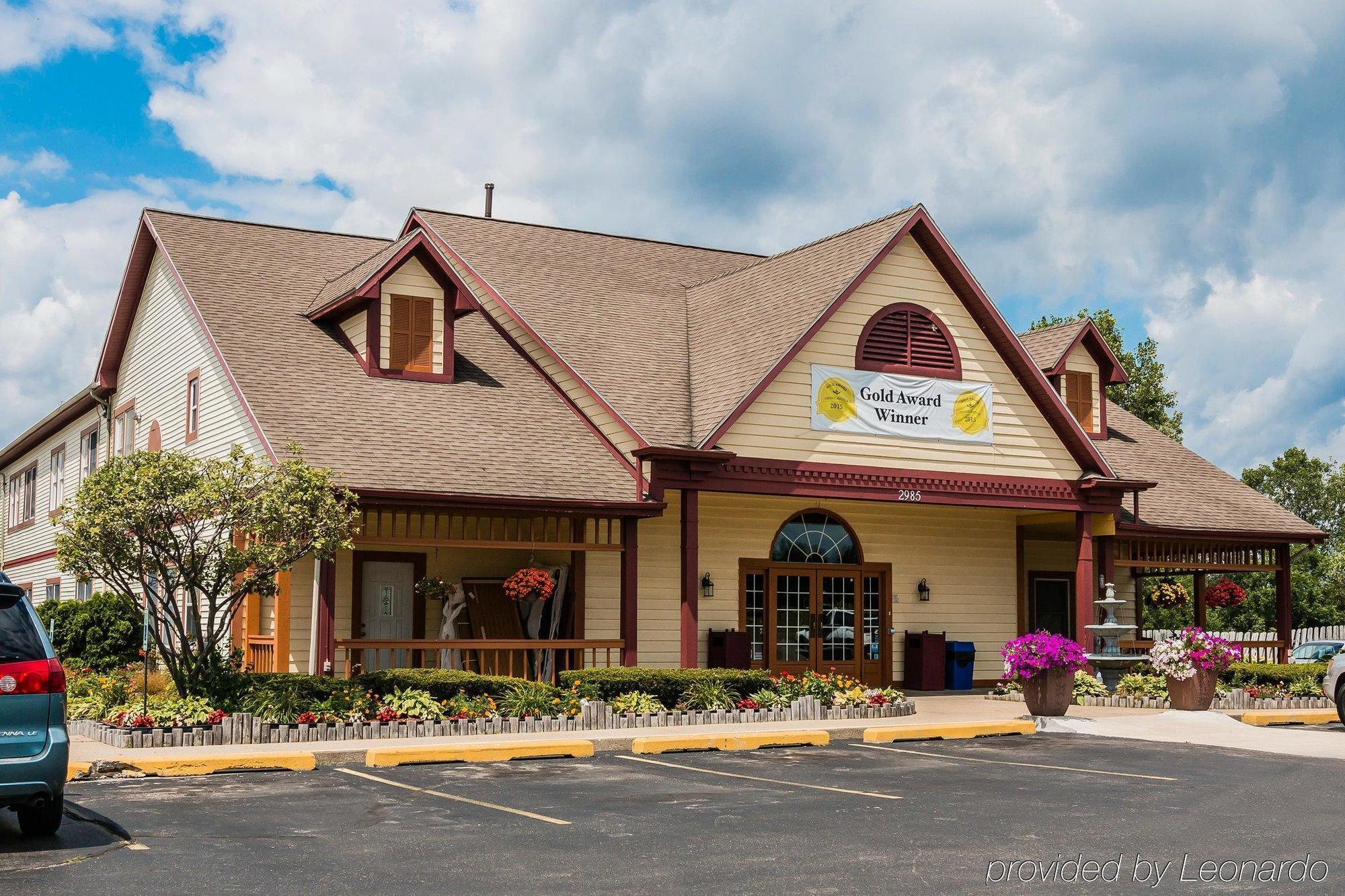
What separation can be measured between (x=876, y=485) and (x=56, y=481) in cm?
2034

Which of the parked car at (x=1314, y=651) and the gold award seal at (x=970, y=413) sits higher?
the gold award seal at (x=970, y=413)

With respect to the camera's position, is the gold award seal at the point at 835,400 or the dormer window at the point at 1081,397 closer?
the gold award seal at the point at 835,400

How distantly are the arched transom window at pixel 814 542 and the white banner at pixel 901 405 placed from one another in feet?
9.04

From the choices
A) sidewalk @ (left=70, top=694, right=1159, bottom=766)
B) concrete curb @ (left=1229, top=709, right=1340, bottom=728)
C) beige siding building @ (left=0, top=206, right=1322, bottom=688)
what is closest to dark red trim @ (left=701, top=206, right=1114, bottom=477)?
beige siding building @ (left=0, top=206, right=1322, bottom=688)

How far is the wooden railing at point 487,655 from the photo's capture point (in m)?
19.7

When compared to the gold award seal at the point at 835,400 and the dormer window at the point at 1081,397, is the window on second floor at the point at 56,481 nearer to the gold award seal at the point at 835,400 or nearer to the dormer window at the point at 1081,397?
the gold award seal at the point at 835,400

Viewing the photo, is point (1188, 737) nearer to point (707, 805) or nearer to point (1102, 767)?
point (1102, 767)

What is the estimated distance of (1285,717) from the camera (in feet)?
68.3

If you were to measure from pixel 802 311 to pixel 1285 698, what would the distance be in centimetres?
970

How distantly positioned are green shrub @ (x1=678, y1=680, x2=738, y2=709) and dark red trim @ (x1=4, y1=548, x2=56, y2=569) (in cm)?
1717

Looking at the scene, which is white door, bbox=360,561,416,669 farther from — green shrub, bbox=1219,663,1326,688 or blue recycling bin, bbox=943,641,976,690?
green shrub, bbox=1219,663,1326,688

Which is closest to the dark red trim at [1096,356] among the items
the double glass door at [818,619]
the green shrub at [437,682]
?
the double glass door at [818,619]

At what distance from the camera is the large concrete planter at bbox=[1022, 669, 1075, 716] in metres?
19.8

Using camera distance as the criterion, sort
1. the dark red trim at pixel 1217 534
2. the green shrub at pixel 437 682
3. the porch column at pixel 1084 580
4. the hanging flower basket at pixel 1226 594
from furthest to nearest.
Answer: the hanging flower basket at pixel 1226 594 → the dark red trim at pixel 1217 534 → the porch column at pixel 1084 580 → the green shrub at pixel 437 682
